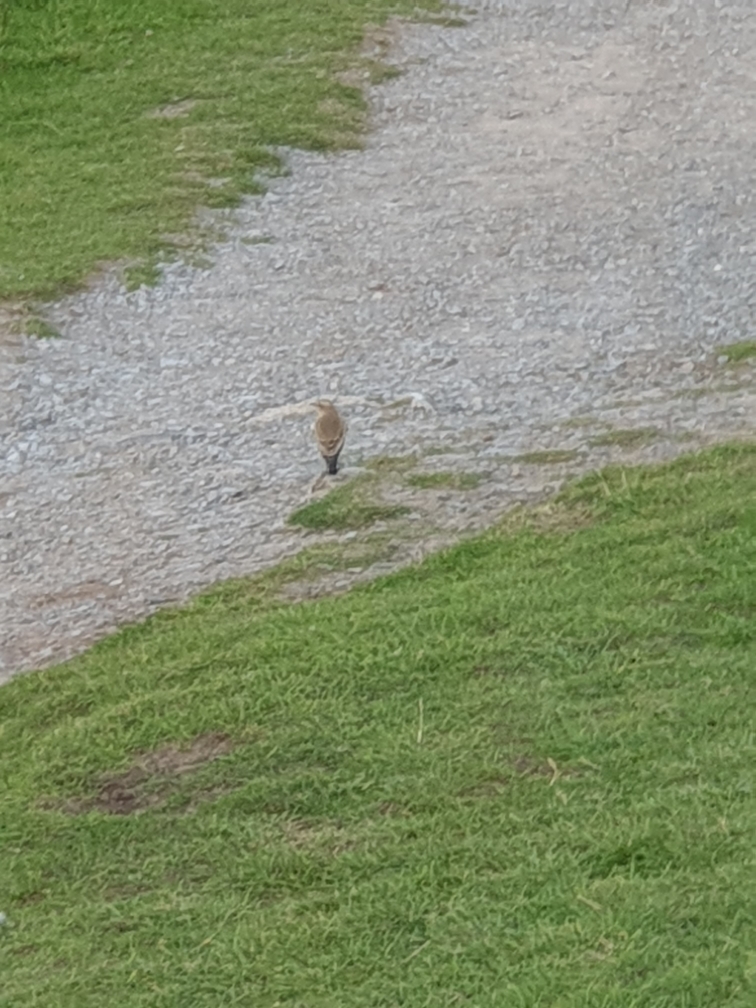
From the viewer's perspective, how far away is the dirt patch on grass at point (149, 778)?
179 inches

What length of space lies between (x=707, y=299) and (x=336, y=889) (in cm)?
453

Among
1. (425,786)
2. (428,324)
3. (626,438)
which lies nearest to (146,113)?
(428,324)

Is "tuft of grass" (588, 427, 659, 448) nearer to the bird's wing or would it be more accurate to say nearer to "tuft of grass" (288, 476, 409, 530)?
"tuft of grass" (288, 476, 409, 530)

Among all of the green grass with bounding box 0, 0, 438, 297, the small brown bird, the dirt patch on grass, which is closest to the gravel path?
the small brown bird

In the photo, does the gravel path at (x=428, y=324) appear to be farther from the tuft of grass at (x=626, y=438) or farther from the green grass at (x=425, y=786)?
the green grass at (x=425, y=786)

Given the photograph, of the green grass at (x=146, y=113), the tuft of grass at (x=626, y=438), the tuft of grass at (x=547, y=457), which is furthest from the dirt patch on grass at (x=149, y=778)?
the green grass at (x=146, y=113)

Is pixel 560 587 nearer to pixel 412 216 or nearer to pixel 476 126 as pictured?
pixel 412 216

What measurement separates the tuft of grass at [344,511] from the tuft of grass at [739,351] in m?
1.89

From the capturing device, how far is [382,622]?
5121mm

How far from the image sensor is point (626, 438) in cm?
631

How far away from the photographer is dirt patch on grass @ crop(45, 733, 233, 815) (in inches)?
179

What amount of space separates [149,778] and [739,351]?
364 cm

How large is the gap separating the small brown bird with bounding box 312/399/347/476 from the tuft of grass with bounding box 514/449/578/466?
28.8 inches

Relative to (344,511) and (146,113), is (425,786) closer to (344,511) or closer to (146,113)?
(344,511)
